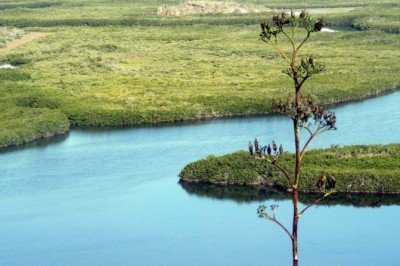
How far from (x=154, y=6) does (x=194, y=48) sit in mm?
57495

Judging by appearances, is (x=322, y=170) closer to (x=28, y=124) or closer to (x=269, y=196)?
(x=269, y=196)

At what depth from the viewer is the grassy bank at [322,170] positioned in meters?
45.0

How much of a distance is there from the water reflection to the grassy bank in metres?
0.49

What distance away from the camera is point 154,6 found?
6152 inches

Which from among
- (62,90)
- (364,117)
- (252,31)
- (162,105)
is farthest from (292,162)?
(252,31)

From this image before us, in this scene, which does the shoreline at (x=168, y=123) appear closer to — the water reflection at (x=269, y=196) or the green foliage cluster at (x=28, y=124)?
the green foliage cluster at (x=28, y=124)

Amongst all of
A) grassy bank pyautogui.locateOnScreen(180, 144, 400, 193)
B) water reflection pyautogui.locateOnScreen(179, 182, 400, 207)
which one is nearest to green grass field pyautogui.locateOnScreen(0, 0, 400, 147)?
grassy bank pyautogui.locateOnScreen(180, 144, 400, 193)

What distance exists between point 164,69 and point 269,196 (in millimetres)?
41616

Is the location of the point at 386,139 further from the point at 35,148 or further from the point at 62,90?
the point at 62,90

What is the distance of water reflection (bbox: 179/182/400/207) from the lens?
43.4m

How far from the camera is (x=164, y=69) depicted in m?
85.4

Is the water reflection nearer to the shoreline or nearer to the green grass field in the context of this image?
the shoreline

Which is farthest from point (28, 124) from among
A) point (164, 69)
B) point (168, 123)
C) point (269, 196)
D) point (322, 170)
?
point (164, 69)

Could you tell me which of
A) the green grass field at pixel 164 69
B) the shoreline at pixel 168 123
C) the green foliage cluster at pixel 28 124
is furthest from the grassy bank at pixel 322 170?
the green grass field at pixel 164 69
